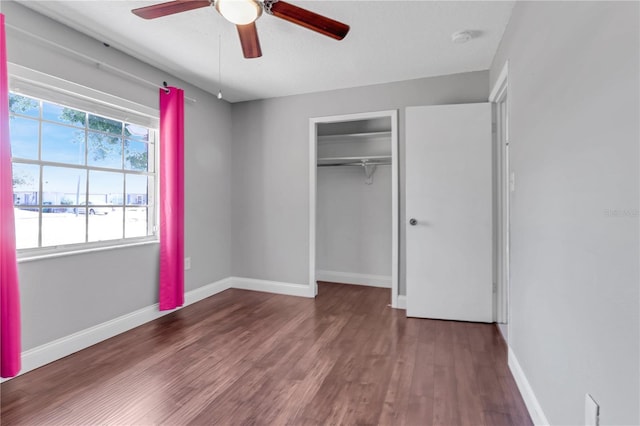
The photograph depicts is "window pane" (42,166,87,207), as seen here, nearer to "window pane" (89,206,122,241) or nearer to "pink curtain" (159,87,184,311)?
"window pane" (89,206,122,241)

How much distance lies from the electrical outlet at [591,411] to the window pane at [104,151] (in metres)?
3.45

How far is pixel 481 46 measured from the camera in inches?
107

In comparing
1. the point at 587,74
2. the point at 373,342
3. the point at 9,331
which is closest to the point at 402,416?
the point at 373,342

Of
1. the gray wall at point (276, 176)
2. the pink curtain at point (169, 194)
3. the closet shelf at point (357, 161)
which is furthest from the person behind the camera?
the closet shelf at point (357, 161)

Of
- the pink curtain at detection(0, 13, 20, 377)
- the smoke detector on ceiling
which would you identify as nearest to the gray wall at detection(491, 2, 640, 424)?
the smoke detector on ceiling

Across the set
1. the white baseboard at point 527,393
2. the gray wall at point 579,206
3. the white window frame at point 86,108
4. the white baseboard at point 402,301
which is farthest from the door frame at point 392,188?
the white window frame at point 86,108

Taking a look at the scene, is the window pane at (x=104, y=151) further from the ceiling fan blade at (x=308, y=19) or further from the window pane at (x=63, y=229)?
the ceiling fan blade at (x=308, y=19)

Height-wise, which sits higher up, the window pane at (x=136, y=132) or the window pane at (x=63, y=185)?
the window pane at (x=136, y=132)

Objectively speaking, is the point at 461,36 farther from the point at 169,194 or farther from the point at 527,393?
the point at 169,194

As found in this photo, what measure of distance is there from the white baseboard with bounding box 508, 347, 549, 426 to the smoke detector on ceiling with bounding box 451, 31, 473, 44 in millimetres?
2372

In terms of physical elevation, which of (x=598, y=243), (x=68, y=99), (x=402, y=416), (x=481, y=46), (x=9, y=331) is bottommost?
(x=402, y=416)

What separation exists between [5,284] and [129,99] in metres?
1.78

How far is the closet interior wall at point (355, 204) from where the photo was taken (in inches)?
176

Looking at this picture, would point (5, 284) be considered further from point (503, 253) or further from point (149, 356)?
point (503, 253)
